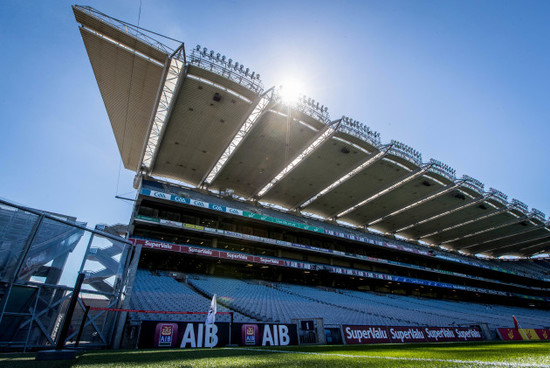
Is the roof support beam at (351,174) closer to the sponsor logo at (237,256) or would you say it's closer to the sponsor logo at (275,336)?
the sponsor logo at (237,256)

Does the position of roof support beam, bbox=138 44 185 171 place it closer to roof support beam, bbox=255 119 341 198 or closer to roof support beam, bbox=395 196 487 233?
roof support beam, bbox=255 119 341 198

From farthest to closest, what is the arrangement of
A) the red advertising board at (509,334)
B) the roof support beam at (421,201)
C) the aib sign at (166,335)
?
the roof support beam at (421,201) < the red advertising board at (509,334) < the aib sign at (166,335)

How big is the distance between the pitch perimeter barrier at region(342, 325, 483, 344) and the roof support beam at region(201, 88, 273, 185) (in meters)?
15.1

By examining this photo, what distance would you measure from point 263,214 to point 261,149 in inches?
360

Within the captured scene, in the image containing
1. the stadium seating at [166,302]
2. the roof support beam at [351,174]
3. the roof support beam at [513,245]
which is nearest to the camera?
the stadium seating at [166,302]

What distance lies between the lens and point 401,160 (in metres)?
26.2

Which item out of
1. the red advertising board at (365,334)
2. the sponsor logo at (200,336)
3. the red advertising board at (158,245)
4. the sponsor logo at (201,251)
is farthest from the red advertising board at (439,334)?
the red advertising board at (158,245)

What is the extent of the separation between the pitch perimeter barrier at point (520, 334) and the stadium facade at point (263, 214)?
9cm

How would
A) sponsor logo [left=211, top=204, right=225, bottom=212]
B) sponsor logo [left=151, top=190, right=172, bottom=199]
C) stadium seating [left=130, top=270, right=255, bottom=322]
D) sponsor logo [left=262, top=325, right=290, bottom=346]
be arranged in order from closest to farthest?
sponsor logo [left=262, top=325, right=290, bottom=346], stadium seating [left=130, top=270, right=255, bottom=322], sponsor logo [left=151, top=190, right=172, bottom=199], sponsor logo [left=211, top=204, right=225, bottom=212]

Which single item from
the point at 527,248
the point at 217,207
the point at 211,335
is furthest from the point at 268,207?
the point at 527,248

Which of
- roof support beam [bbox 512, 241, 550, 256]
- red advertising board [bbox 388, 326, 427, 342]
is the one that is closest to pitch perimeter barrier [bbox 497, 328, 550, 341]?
red advertising board [bbox 388, 326, 427, 342]

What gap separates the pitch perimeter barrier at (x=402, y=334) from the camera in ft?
35.1

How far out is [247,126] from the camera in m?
22.3

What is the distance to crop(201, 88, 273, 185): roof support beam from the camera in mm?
19531
